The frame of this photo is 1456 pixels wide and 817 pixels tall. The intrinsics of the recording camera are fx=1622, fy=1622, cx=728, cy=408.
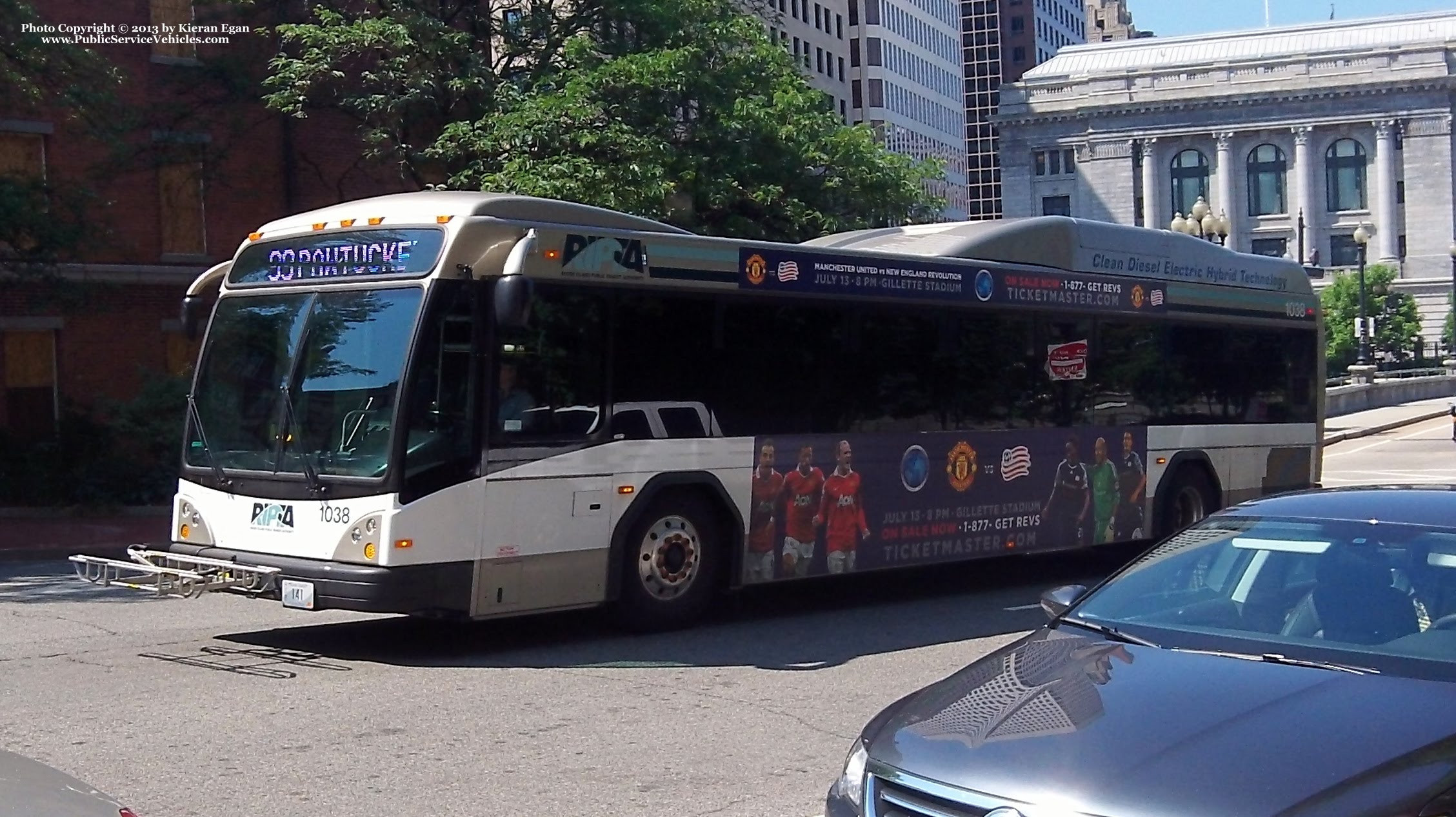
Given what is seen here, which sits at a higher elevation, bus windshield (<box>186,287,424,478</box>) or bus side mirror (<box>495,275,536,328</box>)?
bus side mirror (<box>495,275,536,328</box>)

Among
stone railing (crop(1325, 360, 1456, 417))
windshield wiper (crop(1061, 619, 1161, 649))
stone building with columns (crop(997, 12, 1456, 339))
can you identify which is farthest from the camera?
stone building with columns (crop(997, 12, 1456, 339))

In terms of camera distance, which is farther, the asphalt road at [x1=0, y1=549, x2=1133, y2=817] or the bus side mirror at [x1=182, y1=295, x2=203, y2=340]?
the bus side mirror at [x1=182, y1=295, x2=203, y2=340]

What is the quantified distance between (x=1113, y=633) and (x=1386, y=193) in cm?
12043

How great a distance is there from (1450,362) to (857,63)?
51251 mm

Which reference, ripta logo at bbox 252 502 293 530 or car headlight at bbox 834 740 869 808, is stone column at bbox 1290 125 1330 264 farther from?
car headlight at bbox 834 740 869 808

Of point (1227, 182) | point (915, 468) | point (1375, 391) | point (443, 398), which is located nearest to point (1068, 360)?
point (915, 468)

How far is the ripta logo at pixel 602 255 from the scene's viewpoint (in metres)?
10.6

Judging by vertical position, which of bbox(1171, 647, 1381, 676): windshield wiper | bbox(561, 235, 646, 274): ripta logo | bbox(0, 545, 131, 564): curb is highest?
bbox(561, 235, 646, 274): ripta logo

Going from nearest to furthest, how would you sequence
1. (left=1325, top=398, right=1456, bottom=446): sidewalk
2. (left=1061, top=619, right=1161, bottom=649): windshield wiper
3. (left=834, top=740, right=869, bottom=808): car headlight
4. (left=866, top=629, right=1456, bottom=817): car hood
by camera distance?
1. (left=866, top=629, right=1456, bottom=817): car hood
2. (left=834, top=740, right=869, bottom=808): car headlight
3. (left=1061, top=619, right=1161, bottom=649): windshield wiper
4. (left=1325, top=398, right=1456, bottom=446): sidewalk

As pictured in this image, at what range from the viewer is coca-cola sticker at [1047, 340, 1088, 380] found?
1440cm

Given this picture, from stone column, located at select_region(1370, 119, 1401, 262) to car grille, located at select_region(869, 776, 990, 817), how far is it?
121196mm

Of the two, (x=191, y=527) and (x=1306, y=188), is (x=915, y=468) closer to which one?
(x=191, y=527)

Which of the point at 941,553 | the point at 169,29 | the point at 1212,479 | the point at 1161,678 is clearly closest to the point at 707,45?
the point at 169,29

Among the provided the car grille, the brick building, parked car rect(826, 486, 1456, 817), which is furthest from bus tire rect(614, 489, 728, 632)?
the brick building
